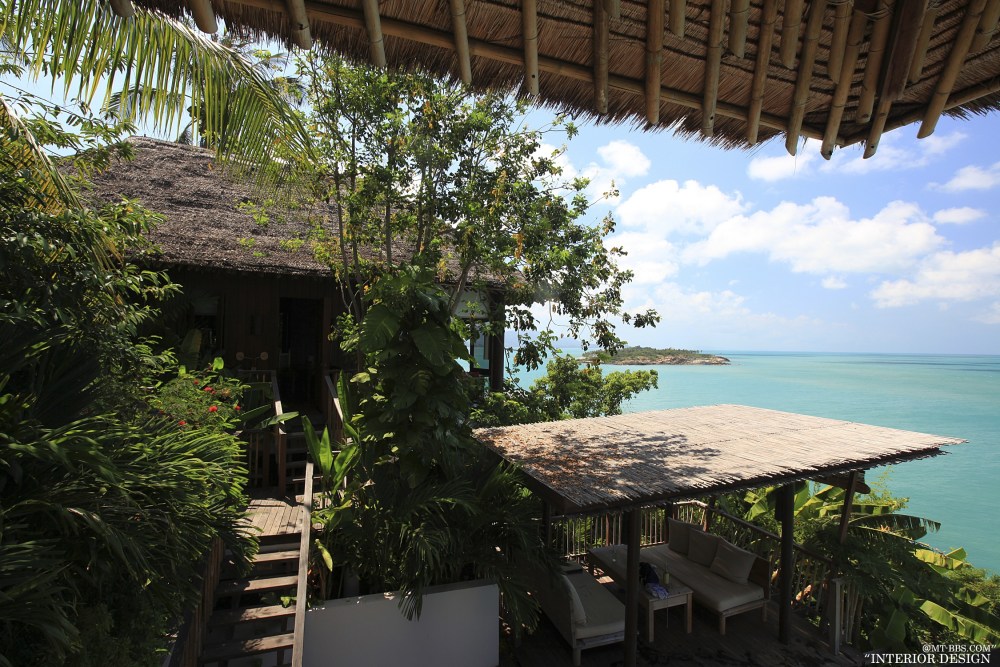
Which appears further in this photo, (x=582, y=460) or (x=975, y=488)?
(x=975, y=488)

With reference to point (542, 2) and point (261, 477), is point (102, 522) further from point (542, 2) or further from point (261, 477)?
point (261, 477)

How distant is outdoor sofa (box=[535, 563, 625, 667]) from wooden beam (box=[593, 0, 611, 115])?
514cm

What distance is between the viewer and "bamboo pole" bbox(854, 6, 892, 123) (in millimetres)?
1189

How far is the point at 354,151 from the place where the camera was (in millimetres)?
8016

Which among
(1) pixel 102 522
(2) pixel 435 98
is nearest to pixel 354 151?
(2) pixel 435 98

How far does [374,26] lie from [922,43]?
49.2 inches

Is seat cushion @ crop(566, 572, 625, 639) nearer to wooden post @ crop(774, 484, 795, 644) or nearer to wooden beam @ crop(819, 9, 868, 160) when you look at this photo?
wooden post @ crop(774, 484, 795, 644)

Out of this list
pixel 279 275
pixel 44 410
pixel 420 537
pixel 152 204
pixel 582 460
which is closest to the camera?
pixel 44 410

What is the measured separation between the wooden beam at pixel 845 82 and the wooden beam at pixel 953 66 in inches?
7.3

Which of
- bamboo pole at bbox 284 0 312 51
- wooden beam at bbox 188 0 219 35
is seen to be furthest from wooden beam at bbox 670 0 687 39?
wooden beam at bbox 188 0 219 35

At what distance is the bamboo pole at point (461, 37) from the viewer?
1.17 m

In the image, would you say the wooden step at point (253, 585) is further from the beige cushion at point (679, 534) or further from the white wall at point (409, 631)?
the beige cushion at point (679, 534)

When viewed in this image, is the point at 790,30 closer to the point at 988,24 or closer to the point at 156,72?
the point at 988,24

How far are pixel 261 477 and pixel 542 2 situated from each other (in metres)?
7.58
